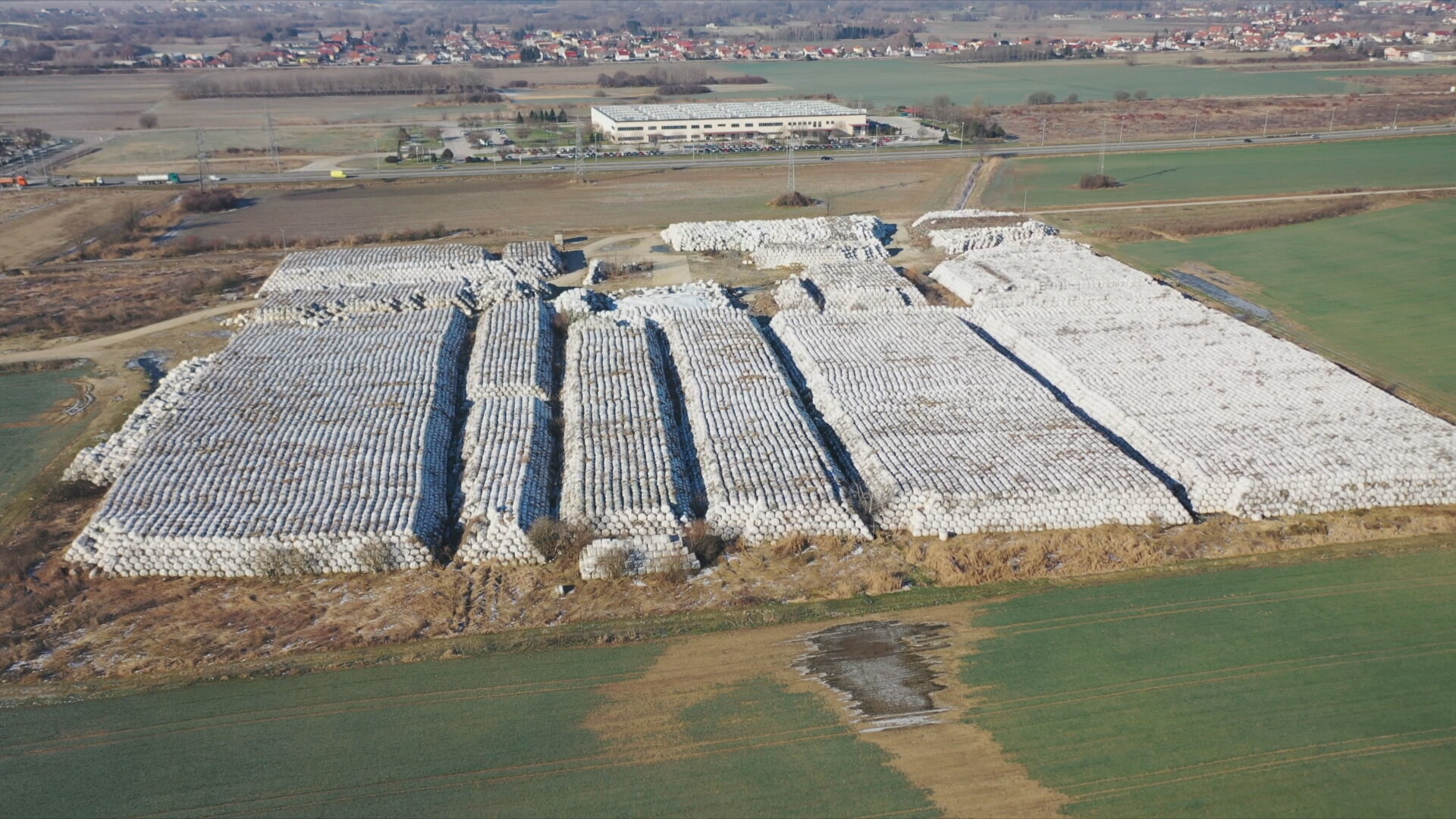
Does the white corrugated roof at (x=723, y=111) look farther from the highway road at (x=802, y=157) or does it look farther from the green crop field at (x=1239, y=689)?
the green crop field at (x=1239, y=689)

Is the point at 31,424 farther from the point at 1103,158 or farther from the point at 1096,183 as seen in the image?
the point at 1103,158

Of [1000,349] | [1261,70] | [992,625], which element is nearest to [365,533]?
[992,625]

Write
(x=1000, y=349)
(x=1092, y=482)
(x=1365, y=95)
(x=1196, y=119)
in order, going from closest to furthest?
(x=1092, y=482)
(x=1000, y=349)
(x=1196, y=119)
(x=1365, y=95)

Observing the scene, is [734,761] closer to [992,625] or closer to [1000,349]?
[992,625]

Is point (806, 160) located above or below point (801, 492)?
above

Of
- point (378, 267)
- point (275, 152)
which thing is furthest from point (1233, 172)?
point (275, 152)

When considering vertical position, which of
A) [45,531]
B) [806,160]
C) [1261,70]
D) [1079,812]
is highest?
[1261,70]

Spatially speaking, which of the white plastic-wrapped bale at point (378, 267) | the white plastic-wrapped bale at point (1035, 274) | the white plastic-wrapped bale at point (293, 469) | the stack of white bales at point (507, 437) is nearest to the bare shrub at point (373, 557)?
the white plastic-wrapped bale at point (293, 469)
